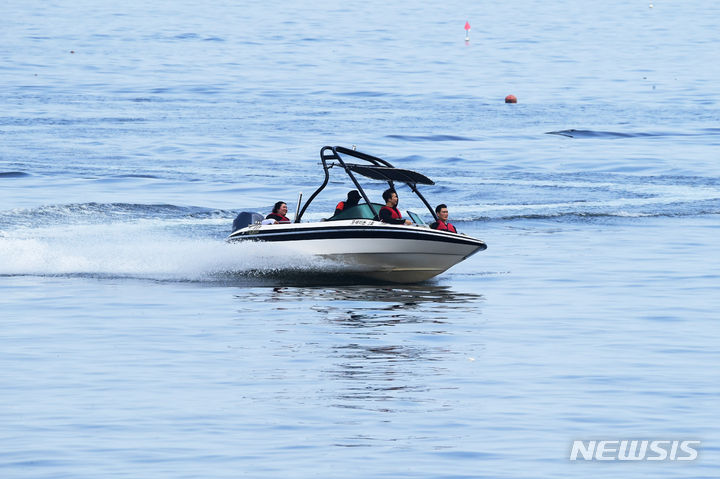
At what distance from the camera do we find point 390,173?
23906mm

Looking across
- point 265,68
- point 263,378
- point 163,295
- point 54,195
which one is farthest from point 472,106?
point 263,378

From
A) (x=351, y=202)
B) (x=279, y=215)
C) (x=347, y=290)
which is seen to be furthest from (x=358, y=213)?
(x=279, y=215)

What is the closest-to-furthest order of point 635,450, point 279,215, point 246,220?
1. point 635,450
2. point 279,215
3. point 246,220

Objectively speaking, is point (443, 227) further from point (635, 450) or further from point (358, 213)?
point (635, 450)

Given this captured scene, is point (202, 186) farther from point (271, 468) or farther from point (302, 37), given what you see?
point (302, 37)

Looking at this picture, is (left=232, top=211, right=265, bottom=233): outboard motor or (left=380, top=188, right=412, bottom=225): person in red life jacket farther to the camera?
(left=232, top=211, right=265, bottom=233): outboard motor

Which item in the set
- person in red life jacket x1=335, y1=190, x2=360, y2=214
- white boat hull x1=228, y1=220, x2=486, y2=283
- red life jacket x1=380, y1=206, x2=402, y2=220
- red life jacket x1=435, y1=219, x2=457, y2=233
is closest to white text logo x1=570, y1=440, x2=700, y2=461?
white boat hull x1=228, y1=220, x2=486, y2=283

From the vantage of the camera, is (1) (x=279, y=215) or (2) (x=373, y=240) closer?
(2) (x=373, y=240)

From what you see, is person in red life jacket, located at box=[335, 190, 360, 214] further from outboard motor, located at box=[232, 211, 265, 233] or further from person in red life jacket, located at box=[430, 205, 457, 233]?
outboard motor, located at box=[232, 211, 265, 233]

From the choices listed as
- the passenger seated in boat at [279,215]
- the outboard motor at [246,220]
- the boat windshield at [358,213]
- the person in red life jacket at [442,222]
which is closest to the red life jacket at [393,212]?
the boat windshield at [358,213]

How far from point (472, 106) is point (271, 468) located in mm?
49821

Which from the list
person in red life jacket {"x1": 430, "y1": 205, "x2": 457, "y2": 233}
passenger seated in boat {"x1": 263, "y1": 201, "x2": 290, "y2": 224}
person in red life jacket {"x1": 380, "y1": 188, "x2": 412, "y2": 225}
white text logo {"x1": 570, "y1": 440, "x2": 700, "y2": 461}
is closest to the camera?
white text logo {"x1": 570, "y1": 440, "x2": 700, "y2": 461}

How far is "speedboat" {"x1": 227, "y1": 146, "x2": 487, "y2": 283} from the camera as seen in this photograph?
23141 mm

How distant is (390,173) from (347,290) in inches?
88.1
